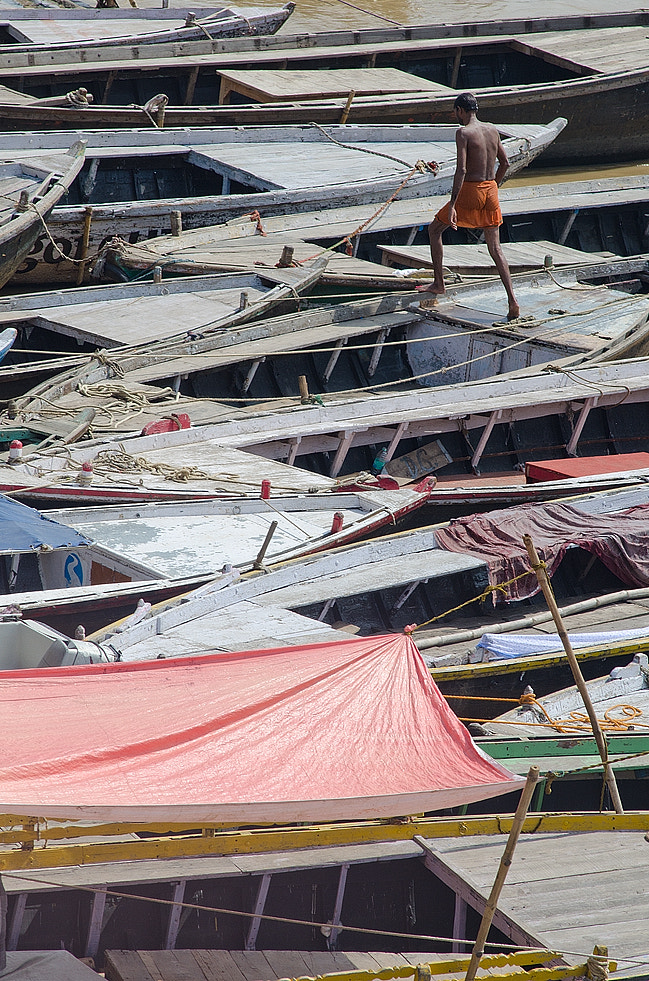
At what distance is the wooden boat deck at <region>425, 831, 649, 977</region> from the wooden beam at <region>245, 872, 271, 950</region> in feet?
3.01

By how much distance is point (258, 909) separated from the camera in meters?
6.66

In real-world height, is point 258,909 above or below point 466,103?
below

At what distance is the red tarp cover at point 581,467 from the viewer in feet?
38.5

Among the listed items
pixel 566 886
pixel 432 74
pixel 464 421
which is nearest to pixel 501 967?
pixel 566 886

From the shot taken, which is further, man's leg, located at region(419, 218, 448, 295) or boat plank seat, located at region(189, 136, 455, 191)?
boat plank seat, located at region(189, 136, 455, 191)

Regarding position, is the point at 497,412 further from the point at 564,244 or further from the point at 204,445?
the point at 564,244

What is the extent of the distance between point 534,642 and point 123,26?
57.8 feet

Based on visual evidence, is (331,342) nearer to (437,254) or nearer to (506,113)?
A: (437,254)

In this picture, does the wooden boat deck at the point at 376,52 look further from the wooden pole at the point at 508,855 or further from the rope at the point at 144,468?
the wooden pole at the point at 508,855

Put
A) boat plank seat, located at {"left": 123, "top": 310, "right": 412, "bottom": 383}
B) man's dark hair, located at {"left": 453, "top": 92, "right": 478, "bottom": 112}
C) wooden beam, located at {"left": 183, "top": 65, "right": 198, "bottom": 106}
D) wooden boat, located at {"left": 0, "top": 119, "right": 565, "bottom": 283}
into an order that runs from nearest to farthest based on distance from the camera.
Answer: boat plank seat, located at {"left": 123, "top": 310, "right": 412, "bottom": 383}, man's dark hair, located at {"left": 453, "top": 92, "right": 478, "bottom": 112}, wooden boat, located at {"left": 0, "top": 119, "right": 565, "bottom": 283}, wooden beam, located at {"left": 183, "top": 65, "right": 198, "bottom": 106}

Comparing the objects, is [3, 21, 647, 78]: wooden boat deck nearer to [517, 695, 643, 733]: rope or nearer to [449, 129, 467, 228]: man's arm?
[449, 129, 467, 228]: man's arm

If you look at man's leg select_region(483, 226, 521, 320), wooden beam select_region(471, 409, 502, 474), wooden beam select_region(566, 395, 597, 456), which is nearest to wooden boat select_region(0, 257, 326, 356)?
man's leg select_region(483, 226, 521, 320)

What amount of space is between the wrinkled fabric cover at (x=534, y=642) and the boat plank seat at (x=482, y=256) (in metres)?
7.54

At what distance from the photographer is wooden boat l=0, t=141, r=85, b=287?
46.2 feet
